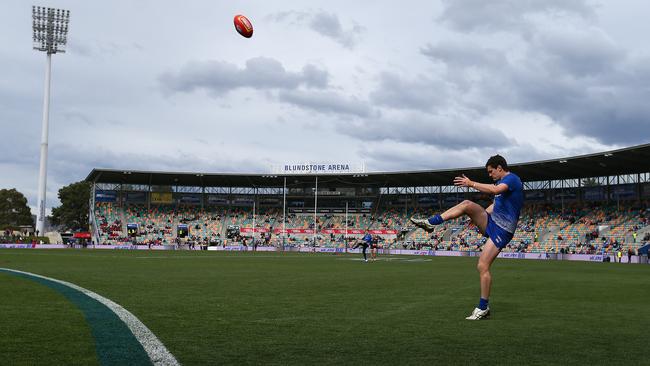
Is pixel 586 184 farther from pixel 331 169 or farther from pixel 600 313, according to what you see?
pixel 600 313

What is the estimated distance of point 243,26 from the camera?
28.5 m

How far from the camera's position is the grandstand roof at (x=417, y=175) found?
192 ft

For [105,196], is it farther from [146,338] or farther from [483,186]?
[146,338]

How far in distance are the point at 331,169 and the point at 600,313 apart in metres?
74.7

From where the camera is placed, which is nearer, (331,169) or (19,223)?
(331,169)

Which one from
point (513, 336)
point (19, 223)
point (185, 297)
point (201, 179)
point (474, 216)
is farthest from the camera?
point (19, 223)

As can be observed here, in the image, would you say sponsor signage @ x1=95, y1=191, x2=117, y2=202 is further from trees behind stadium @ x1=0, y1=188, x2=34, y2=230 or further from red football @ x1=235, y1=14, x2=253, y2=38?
red football @ x1=235, y1=14, x2=253, y2=38

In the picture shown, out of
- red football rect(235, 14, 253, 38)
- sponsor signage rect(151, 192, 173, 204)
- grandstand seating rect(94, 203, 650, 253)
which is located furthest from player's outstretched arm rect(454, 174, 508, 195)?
sponsor signage rect(151, 192, 173, 204)

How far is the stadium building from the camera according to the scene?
64375mm

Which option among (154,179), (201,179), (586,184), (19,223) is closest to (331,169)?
(201,179)

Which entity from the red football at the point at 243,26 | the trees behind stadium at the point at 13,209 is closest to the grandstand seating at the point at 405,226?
the trees behind stadium at the point at 13,209

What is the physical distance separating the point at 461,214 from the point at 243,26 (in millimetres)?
22666

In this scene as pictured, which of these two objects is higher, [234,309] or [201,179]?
[201,179]

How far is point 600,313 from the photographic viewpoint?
361 inches
